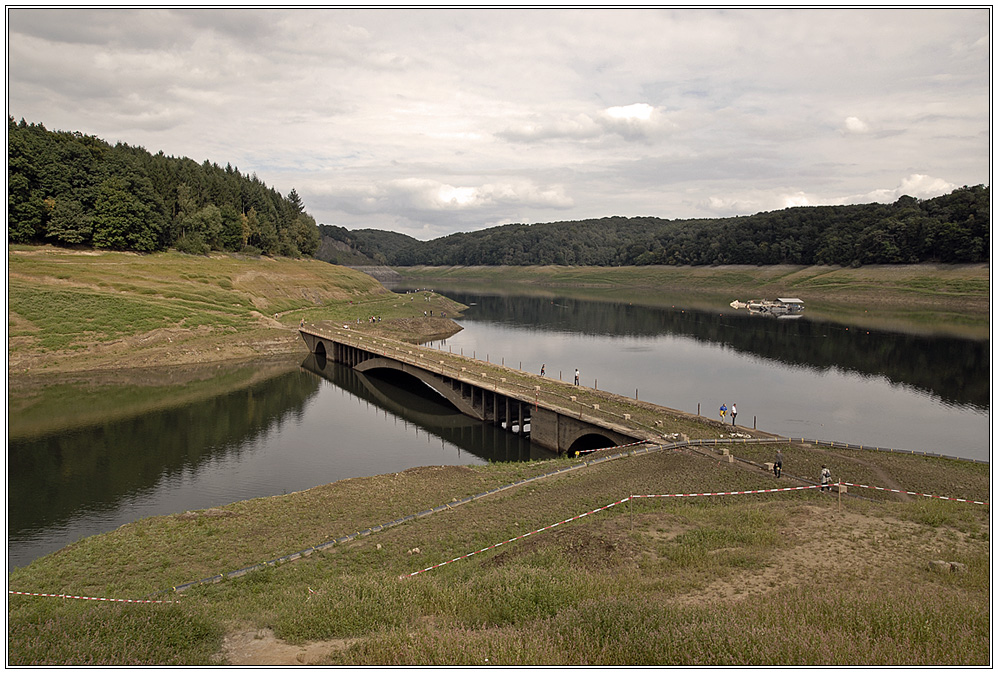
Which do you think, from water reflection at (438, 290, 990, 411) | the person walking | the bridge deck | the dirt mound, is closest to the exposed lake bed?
the dirt mound

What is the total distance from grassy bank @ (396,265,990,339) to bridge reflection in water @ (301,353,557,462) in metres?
77.2

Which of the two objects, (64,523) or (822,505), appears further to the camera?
(64,523)

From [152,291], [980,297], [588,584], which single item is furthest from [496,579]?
[980,297]

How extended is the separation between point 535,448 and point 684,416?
1022cm

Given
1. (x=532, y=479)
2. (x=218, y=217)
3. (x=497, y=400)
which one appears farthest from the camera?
(x=218, y=217)

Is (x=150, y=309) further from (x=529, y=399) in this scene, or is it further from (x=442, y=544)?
(x=442, y=544)

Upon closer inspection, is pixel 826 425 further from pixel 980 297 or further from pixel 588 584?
pixel 980 297

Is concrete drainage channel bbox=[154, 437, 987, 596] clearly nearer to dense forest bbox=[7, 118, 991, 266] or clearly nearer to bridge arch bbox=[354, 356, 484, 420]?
bridge arch bbox=[354, 356, 484, 420]

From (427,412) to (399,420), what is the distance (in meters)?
3.24

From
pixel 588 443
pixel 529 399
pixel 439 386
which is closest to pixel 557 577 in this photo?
pixel 588 443

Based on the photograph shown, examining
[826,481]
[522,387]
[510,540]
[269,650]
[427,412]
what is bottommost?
[427,412]

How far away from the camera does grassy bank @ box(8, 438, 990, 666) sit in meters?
11.2

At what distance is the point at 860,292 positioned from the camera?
13638 cm

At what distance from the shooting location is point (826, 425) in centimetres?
4438
